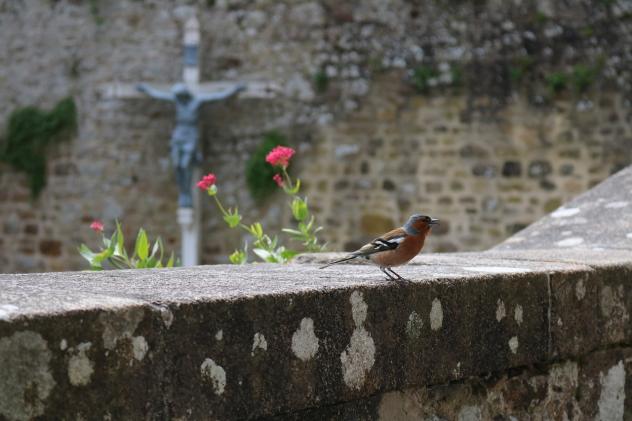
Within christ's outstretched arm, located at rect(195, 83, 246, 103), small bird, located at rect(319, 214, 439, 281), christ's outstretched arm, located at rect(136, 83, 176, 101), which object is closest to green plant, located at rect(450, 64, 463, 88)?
christ's outstretched arm, located at rect(195, 83, 246, 103)

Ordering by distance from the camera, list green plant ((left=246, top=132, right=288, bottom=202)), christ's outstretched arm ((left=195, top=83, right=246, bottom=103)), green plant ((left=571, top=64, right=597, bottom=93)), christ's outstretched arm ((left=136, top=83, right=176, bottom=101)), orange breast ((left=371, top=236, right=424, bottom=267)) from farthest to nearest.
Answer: christ's outstretched arm ((left=136, top=83, right=176, bottom=101)), christ's outstretched arm ((left=195, top=83, right=246, bottom=103)), green plant ((left=246, top=132, right=288, bottom=202)), green plant ((left=571, top=64, right=597, bottom=93)), orange breast ((left=371, top=236, right=424, bottom=267))

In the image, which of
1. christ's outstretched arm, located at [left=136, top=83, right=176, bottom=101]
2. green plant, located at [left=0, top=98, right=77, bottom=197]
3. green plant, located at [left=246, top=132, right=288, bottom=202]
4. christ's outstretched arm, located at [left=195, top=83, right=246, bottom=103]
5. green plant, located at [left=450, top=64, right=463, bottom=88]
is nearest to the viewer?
green plant, located at [left=450, top=64, right=463, bottom=88]

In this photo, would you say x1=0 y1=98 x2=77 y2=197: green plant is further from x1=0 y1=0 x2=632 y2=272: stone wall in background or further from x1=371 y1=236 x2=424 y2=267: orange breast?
x1=371 y1=236 x2=424 y2=267: orange breast

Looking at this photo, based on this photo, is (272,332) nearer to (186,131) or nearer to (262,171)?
(262,171)

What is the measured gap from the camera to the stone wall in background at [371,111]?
9727 millimetres

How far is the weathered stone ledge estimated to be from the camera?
145cm

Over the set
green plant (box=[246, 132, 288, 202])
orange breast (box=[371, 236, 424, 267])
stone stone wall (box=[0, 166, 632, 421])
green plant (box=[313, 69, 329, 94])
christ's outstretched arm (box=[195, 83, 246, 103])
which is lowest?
stone stone wall (box=[0, 166, 632, 421])

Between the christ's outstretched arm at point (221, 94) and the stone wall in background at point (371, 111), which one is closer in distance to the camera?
the stone wall in background at point (371, 111)

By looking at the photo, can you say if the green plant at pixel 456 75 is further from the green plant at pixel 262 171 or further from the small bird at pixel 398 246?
the small bird at pixel 398 246

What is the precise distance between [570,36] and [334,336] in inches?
331

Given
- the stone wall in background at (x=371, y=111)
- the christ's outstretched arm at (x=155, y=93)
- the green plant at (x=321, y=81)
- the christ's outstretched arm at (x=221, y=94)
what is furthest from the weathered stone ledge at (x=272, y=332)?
the christ's outstretched arm at (x=155, y=93)

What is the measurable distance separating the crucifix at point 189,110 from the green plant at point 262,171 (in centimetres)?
44

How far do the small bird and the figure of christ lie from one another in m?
7.89

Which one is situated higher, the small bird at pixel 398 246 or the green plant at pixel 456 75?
the green plant at pixel 456 75
